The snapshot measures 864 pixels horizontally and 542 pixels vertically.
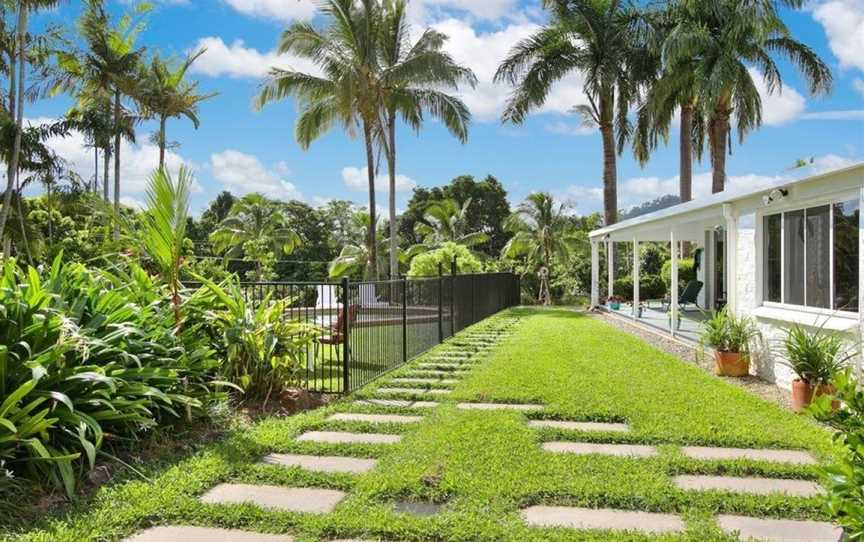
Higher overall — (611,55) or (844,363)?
(611,55)

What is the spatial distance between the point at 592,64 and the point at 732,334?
48.9ft

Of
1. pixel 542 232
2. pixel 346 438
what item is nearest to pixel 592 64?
pixel 542 232

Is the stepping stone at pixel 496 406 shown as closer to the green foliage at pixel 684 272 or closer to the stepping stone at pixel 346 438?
the stepping stone at pixel 346 438

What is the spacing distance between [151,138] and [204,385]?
22251 millimetres

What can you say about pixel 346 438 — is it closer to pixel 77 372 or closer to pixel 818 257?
pixel 77 372

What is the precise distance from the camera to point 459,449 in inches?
184

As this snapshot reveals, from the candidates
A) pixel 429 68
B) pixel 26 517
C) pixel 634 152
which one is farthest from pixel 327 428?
pixel 634 152

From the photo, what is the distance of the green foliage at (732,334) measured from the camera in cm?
804

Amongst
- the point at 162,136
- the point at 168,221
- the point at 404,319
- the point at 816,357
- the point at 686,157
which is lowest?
the point at 816,357

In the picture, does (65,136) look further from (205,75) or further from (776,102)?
(776,102)

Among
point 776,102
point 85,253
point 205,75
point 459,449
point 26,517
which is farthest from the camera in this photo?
point 205,75

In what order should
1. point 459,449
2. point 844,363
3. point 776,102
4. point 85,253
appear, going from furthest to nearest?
point 85,253, point 776,102, point 844,363, point 459,449

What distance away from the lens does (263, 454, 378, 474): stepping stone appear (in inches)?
171

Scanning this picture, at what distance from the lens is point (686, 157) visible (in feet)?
70.8
